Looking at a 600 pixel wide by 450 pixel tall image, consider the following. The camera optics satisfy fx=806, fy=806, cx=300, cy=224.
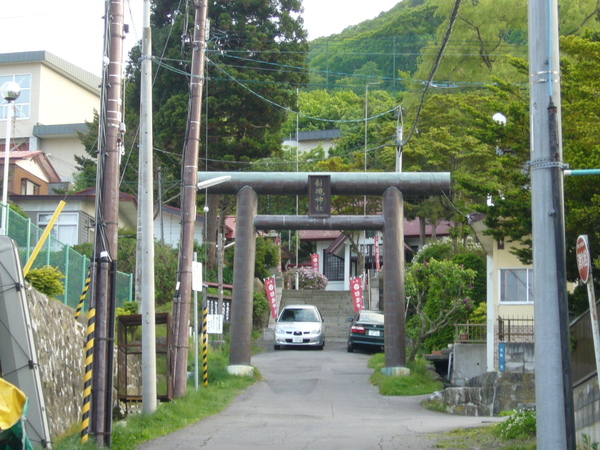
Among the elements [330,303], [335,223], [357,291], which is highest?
[335,223]

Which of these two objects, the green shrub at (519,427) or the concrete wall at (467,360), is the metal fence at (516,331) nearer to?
the concrete wall at (467,360)

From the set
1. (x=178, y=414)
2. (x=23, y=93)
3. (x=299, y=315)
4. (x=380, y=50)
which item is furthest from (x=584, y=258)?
(x=380, y=50)

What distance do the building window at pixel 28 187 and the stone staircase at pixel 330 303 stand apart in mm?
14001

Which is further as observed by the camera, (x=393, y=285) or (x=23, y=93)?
(x=23, y=93)

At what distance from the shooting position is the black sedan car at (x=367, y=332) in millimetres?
30922

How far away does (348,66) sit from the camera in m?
89.2

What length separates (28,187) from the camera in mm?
40719

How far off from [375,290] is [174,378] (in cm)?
2659

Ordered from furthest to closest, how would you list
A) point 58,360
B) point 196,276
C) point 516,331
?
point 516,331 < point 196,276 < point 58,360

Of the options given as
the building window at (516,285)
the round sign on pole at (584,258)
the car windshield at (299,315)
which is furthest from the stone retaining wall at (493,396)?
the car windshield at (299,315)

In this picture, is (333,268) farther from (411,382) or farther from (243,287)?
(411,382)

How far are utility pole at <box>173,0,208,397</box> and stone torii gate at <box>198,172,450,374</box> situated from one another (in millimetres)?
5155

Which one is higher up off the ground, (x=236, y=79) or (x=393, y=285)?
(x=236, y=79)

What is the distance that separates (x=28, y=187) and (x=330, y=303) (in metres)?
16.7
